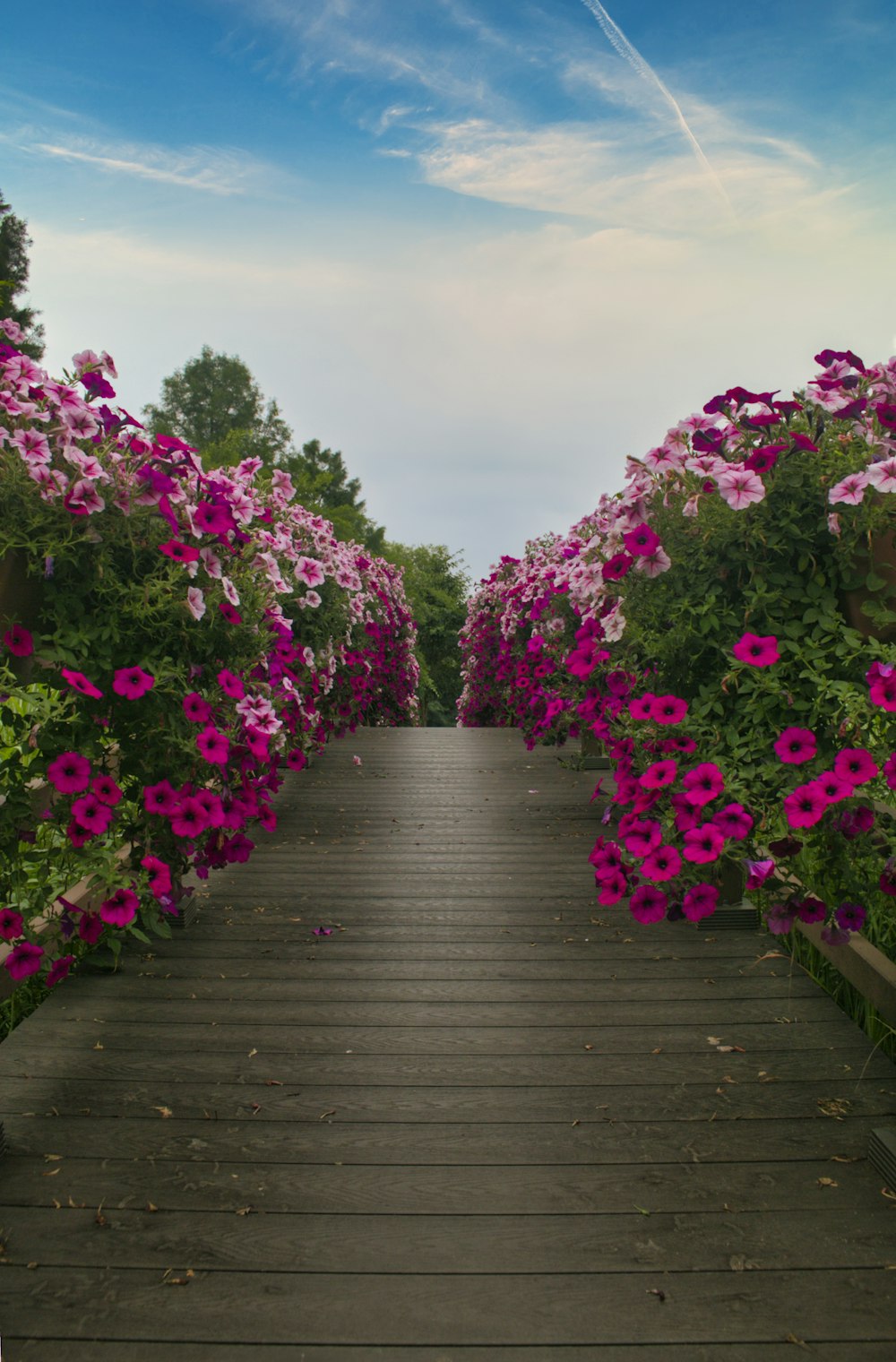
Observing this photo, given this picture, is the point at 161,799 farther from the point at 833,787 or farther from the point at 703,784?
the point at 833,787

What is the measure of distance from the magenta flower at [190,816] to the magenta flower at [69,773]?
291 mm

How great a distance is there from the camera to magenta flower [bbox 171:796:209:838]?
2.21 m

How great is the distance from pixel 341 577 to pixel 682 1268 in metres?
4.17

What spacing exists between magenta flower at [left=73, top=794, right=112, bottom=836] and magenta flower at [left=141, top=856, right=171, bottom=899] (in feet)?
0.69

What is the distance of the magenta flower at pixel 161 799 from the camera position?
7.23 ft

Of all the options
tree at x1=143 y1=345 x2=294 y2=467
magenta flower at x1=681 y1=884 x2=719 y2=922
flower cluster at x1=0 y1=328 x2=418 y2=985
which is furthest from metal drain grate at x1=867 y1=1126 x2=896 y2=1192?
tree at x1=143 y1=345 x2=294 y2=467

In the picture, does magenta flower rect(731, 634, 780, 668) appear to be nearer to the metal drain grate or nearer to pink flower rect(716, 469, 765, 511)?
pink flower rect(716, 469, 765, 511)

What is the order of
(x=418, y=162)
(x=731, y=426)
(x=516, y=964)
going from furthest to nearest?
(x=418, y=162)
(x=516, y=964)
(x=731, y=426)

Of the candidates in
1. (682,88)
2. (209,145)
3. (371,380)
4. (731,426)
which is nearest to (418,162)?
(682,88)

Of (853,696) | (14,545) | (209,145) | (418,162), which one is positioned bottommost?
(853,696)

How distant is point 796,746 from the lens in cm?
176

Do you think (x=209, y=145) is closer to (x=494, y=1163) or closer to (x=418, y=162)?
(x=418, y=162)

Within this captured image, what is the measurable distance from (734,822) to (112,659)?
1.47m

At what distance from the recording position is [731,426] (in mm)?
2129
